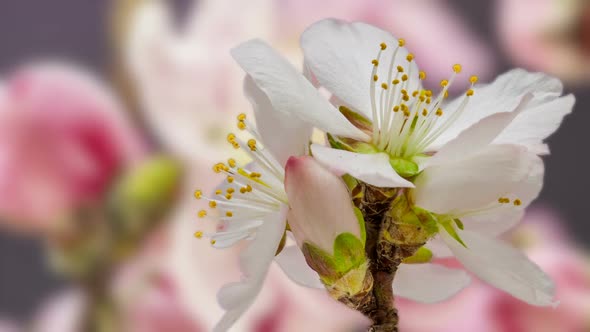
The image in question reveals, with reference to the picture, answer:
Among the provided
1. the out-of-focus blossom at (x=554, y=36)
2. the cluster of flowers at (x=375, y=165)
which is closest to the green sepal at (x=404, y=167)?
the cluster of flowers at (x=375, y=165)

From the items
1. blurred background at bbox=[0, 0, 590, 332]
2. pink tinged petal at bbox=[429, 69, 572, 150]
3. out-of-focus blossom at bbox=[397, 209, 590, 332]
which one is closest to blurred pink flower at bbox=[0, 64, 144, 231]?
blurred background at bbox=[0, 0, 590, 332]

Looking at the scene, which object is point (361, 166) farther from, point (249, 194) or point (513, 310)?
point (513, 310)

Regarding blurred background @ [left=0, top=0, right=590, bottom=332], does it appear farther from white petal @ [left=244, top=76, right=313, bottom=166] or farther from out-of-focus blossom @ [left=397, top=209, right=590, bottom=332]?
white petal @ [left=244, top=76, right=313, bottom=166]

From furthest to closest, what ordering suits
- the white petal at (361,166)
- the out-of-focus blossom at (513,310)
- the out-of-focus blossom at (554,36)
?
1. the out-of-focus blossom at (554,36)
2. the out-of-focus blossom at (513,310)
3. the white petal at (361,166)

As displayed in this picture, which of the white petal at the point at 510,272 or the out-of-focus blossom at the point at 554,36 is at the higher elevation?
the white petal at the point at 510,272

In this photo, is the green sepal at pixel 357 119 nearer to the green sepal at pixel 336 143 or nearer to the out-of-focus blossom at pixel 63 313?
the green sepal at pixel 336 143

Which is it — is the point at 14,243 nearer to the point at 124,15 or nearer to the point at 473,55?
the point at 124,15

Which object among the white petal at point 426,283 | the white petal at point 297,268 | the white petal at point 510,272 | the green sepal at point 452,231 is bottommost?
the white petal at point 426,283

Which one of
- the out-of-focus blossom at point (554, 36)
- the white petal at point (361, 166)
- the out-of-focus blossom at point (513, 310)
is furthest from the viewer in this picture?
the out-of-focus blossom at point (554, 36)
